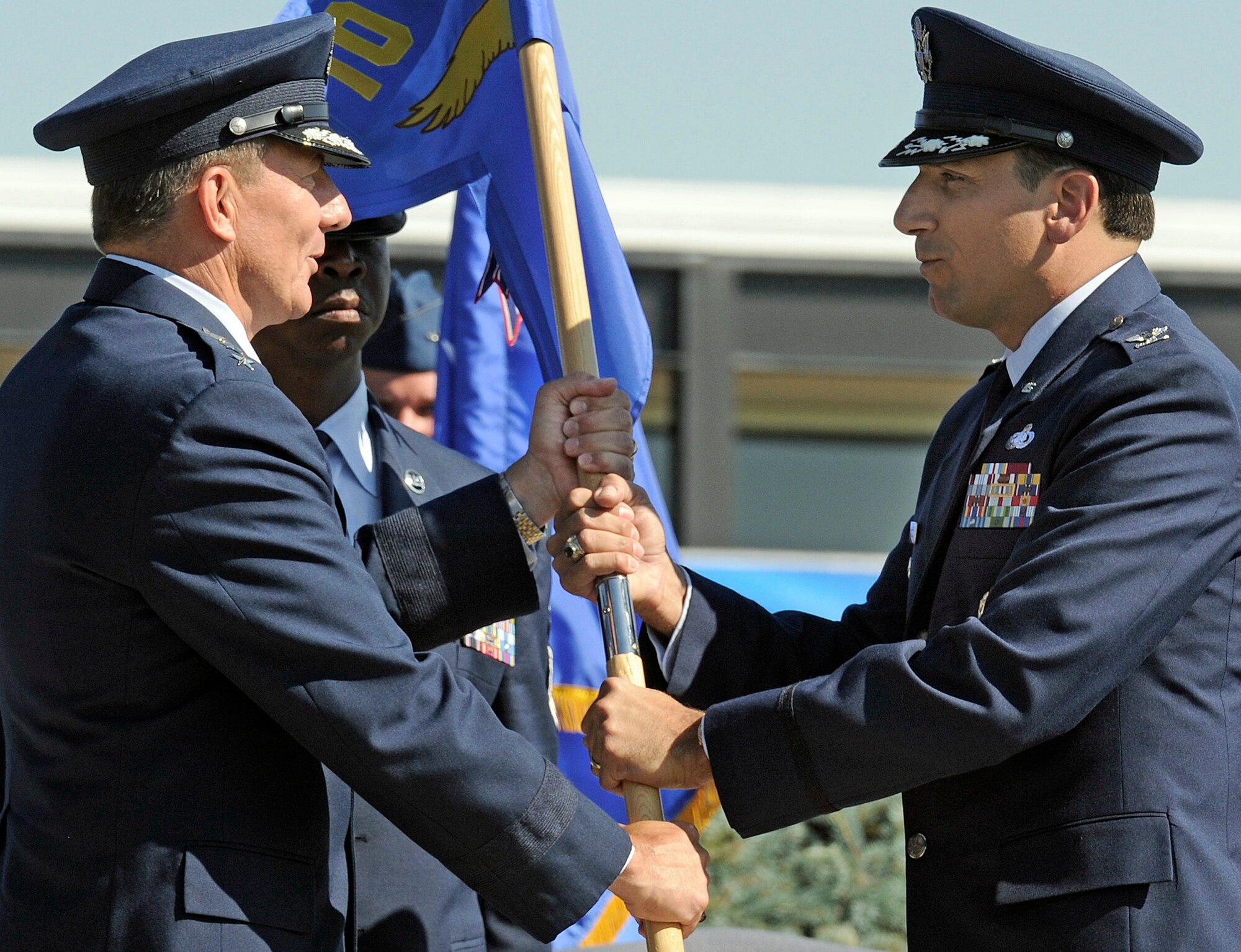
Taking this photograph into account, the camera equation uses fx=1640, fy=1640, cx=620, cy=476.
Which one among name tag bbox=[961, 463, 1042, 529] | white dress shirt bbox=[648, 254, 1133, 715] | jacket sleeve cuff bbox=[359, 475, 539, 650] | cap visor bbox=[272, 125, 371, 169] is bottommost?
jacket sleeve cuff bbox=[359, 475, 539, 650]

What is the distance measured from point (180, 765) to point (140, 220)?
79cm

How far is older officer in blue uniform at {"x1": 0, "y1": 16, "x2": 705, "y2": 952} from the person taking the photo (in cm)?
215

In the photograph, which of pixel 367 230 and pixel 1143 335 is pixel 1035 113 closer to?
pixel 1143 335

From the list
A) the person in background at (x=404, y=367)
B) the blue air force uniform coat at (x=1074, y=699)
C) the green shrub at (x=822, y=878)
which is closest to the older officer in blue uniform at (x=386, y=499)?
the blue air force uniform coat at (x=1074, y=699)

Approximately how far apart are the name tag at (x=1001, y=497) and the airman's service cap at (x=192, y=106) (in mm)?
1155

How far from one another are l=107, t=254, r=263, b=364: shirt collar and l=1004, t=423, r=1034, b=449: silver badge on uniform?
1.18 metres

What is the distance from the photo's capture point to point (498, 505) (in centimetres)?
287

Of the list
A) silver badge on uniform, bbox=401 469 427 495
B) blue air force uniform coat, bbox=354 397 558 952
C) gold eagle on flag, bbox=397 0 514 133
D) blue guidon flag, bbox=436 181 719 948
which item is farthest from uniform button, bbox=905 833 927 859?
blue guidon flag, bbox=436 181 719 948

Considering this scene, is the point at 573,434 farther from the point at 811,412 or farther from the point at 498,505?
the point at 811,412

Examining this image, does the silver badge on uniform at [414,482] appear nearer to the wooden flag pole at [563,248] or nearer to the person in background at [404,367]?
the wooden flag pole at [563,248]

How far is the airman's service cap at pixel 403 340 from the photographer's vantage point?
16.4 feet

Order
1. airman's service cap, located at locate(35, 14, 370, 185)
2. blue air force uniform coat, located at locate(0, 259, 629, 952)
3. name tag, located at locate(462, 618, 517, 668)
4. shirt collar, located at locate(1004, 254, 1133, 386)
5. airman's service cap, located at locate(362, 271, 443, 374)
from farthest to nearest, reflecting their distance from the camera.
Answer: airman's service cap, located at locate(362, 271, 443, 374) < name tag, located at locate(462, 618, 517, 668) < shirt collar, located at locate(1004, 254, 1133, 386) < airman's service cap, located at locate(35, 14, 370, 185) < blue air force uniform coat, located at locate(0, 259, 629, 952)

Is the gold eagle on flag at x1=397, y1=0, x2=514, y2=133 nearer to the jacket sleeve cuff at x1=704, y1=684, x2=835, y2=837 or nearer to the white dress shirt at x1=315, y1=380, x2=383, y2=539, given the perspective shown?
the white dress shirt at x1=315, y1=380, x2=383, y2=539

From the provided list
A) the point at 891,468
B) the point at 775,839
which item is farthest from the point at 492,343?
the point at 891,468
